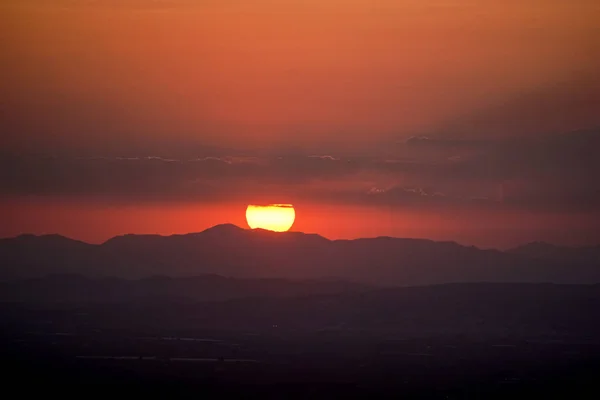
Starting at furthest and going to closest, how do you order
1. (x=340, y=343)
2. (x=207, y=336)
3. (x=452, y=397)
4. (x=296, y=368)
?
(x=207, y=336)
(x=340, y=343)
(x=296, y=368)
(x=452, y=397)

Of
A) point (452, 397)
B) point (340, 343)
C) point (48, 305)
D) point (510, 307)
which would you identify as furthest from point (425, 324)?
point (452, 397)

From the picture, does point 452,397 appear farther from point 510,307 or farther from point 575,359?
point 510,307

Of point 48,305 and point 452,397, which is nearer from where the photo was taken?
point 452,397

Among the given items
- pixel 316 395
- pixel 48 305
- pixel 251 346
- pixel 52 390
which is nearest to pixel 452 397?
pixel 316 395

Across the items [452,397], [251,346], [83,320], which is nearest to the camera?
[452,397]

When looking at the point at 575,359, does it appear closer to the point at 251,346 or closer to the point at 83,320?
the point at 251,346

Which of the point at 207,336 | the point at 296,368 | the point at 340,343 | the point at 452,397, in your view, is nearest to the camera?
the point at 452,397
